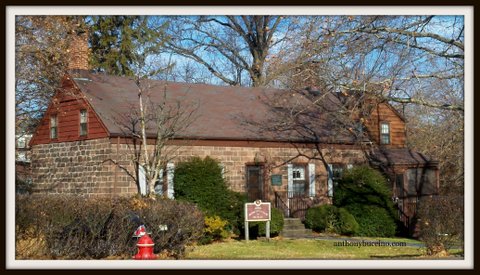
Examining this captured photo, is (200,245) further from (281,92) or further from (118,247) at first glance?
(281,92)

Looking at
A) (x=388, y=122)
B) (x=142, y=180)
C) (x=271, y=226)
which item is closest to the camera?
(x=271, y=226)

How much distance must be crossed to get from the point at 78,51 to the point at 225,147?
6.84 meters

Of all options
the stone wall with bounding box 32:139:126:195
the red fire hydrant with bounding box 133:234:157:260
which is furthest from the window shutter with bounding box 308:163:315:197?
the red fire hydrant with bounding box 133:234:157:260

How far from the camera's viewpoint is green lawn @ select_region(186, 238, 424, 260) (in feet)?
64.0

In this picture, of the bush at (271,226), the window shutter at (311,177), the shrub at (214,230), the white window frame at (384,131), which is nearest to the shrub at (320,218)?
the bush at (271,226)

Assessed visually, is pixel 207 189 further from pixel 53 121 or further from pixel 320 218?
pixel 53 121

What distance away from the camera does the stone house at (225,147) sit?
26.1 metres

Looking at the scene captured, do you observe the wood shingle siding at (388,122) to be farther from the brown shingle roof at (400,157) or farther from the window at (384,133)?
the brown shingle roof at (400,157)

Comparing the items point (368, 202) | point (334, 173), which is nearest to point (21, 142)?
point (334, 173)

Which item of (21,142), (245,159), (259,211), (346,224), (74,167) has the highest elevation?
(21,142)

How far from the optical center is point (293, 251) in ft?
69.5

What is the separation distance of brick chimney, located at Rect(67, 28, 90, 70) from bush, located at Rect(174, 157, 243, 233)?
594cm

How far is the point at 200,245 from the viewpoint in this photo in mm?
22547

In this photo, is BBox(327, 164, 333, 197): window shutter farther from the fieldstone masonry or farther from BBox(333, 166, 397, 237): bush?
BBox(333, 166, 397, 237): bush
